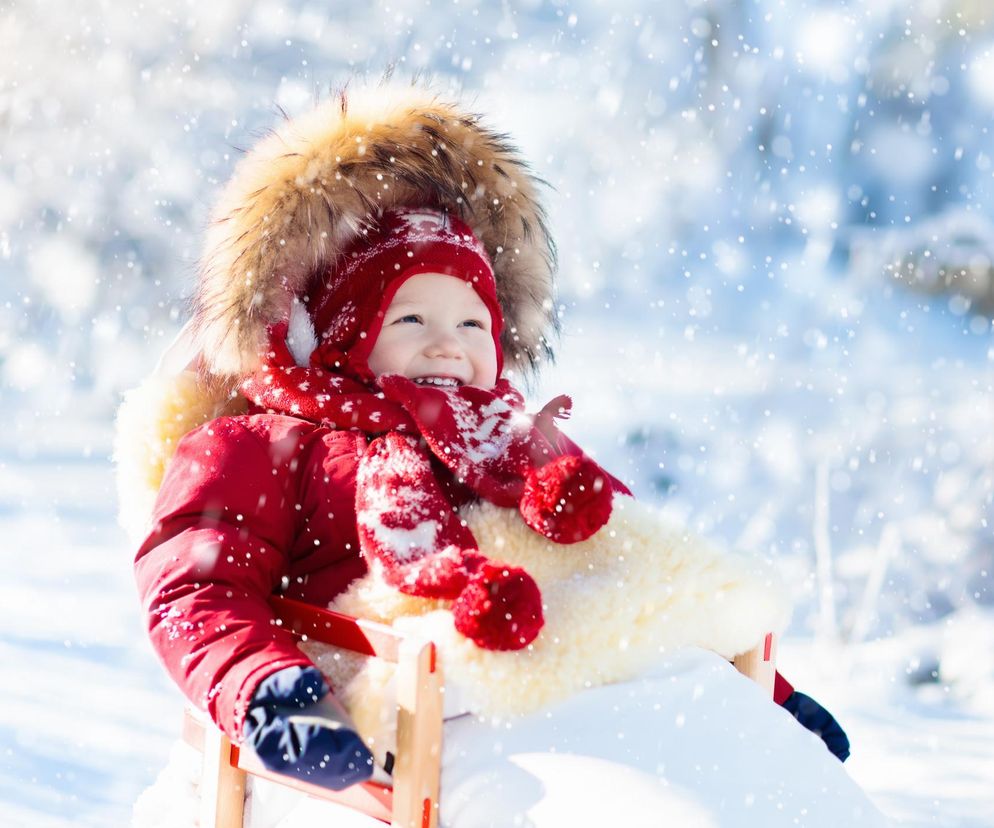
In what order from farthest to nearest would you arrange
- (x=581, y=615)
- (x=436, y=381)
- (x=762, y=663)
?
(x=436, y=381), (x=762, y=663), (x=581, y=615)

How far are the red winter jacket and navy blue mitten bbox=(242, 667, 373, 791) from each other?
0.06 feet

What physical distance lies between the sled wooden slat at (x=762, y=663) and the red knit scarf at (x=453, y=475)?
0.93 ft

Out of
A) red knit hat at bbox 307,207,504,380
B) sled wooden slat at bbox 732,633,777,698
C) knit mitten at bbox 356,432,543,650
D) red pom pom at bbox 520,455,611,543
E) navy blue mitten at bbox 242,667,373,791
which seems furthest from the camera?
red knit hat at bbox 307,207,504,380

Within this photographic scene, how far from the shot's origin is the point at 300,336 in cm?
152

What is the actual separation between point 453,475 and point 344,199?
18.2 inches

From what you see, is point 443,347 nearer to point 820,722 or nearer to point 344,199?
point 344,199

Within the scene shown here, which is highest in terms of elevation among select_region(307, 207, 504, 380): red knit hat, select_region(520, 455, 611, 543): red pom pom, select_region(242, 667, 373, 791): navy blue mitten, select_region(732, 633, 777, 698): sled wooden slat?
select_region(307, 207, 504, 380): red knit hat

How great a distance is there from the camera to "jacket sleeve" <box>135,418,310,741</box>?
1.07 metres

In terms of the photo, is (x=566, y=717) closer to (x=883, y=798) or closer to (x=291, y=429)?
(x=291, y=429)

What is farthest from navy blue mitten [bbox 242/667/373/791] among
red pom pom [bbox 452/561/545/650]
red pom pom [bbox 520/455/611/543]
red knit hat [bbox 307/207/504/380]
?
red knit hat [bbox 307/207/504/380]

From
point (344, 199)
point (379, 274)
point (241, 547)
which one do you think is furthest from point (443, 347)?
point (241, 547)

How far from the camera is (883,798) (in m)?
2.52

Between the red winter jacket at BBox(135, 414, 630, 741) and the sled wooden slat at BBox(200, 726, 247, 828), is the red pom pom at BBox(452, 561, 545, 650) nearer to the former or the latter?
the red winter jacket at BBox(135, 414, 630, 741)

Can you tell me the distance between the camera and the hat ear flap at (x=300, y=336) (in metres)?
1.51
